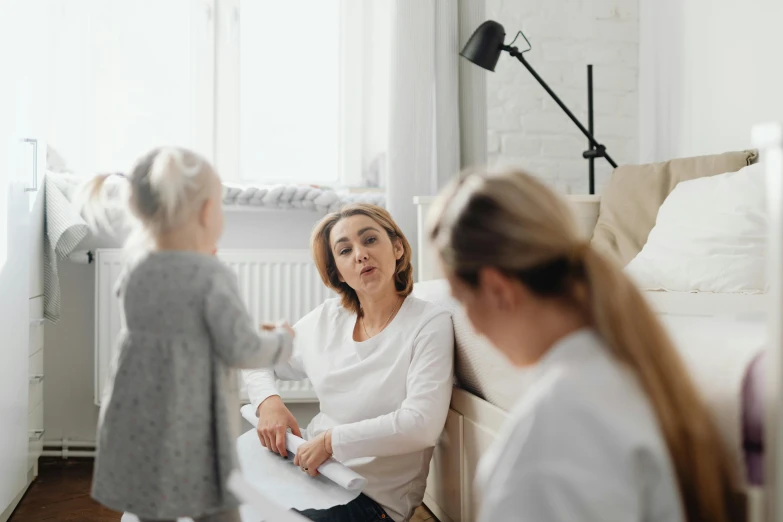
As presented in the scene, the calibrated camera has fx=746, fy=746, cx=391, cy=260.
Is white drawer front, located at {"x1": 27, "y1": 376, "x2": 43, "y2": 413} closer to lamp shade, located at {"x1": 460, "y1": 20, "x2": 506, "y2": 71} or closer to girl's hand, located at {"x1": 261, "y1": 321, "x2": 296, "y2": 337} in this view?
girl's hand, located at {"x1": 261, "y1": 321, "x2": 296, "y2": 337}

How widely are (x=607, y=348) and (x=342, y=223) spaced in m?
0.99

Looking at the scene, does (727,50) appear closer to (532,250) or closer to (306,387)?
(306,387)

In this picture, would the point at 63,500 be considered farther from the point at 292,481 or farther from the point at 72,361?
the point at 292,481

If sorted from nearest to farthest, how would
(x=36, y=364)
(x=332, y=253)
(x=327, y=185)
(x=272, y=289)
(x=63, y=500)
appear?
(x=332, y=253) < (x=63, y=500) < (x=36, y=364) < (x=272, y=289) < (x=327, y=185)

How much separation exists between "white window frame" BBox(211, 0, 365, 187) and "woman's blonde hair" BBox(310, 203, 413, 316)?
116cm

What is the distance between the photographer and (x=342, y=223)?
162 centimetres

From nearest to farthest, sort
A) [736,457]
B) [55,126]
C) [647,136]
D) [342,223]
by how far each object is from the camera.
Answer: [736,457], [342,223], [55,126], [647,136]

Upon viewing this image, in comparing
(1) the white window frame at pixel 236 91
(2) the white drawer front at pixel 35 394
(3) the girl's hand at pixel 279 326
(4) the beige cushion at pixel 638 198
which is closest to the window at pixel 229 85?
(1) the white window frame at pixel 236 91

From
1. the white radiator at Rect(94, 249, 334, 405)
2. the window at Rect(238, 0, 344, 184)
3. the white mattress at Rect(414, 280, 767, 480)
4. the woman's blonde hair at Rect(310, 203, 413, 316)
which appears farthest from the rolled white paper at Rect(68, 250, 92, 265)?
the white mattress at Rect(414, 280, 767, 480)

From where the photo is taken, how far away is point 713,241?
66.9 inches

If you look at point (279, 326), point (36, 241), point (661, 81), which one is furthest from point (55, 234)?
point (661, 81)

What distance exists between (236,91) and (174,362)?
6.80ft

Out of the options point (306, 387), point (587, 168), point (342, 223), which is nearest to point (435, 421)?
point (342, 223)

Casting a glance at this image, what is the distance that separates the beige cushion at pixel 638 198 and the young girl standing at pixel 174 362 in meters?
1.42
